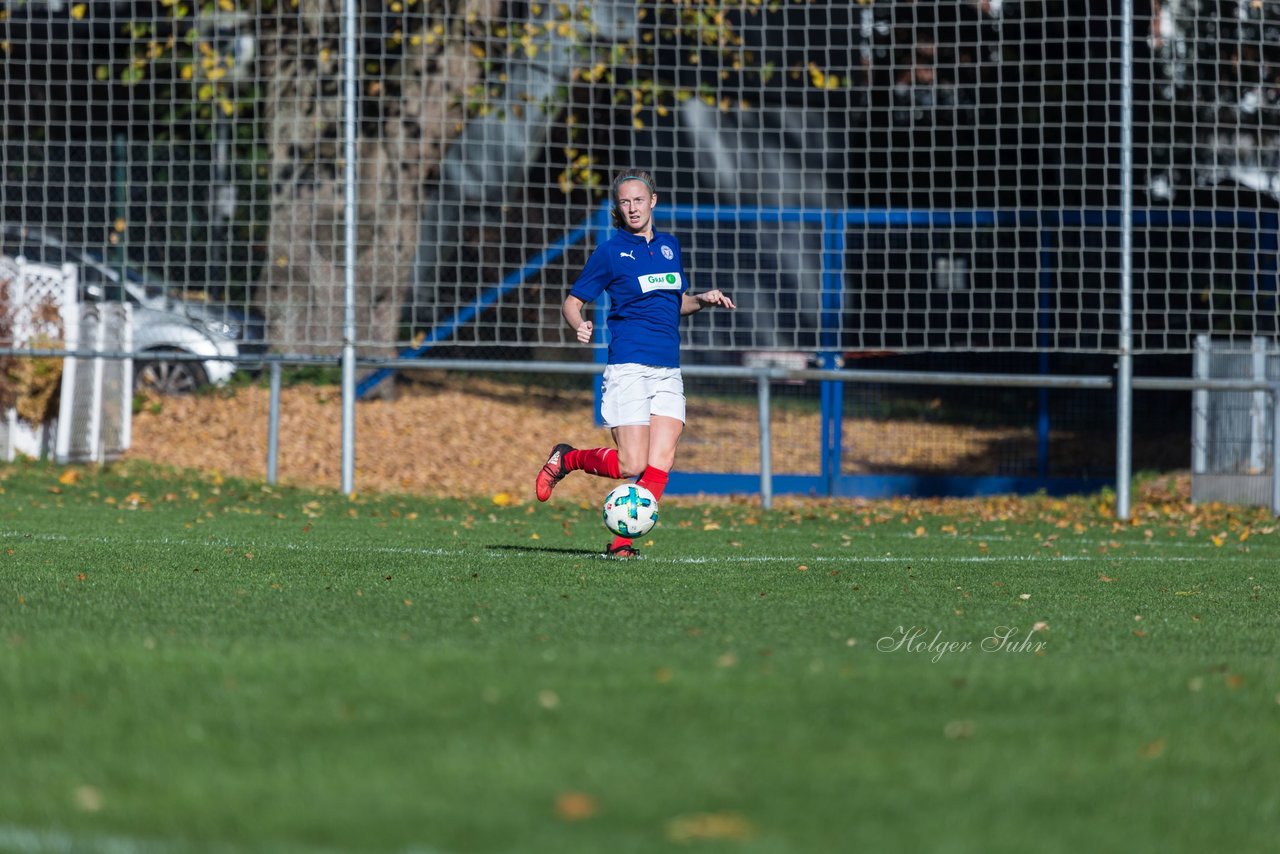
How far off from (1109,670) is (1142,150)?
12258mm

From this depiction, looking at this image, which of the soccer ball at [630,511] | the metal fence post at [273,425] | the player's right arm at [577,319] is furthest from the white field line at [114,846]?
the metal fence post at [273,425]

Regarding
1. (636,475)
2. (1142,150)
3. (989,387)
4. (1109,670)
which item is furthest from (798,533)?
(1142,150)

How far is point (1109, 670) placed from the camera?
4355 millimetres

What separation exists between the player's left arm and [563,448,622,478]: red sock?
2.42 feet

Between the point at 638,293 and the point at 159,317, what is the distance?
8527 mm

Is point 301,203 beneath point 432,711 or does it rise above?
above

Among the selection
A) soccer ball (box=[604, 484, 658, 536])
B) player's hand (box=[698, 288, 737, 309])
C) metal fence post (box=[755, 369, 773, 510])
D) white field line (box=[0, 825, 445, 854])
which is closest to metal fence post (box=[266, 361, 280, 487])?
metal fence post (box=[755, 369, 773, 510])

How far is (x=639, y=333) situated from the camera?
7.14 metres

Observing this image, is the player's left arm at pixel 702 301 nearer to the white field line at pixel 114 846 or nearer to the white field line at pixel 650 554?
the white field line at pixel 650 554

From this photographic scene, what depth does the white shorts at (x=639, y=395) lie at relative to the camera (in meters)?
7.12

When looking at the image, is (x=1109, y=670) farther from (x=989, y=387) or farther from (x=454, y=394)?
(x=454, y=394)

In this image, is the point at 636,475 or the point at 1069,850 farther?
the point at 636,475

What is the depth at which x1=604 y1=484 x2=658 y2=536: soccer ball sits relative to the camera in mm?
6832

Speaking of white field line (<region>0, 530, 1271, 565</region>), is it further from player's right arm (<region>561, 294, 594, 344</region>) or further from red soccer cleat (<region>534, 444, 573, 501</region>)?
player's right arm (<region>561, 294, 594, 344</region>)
